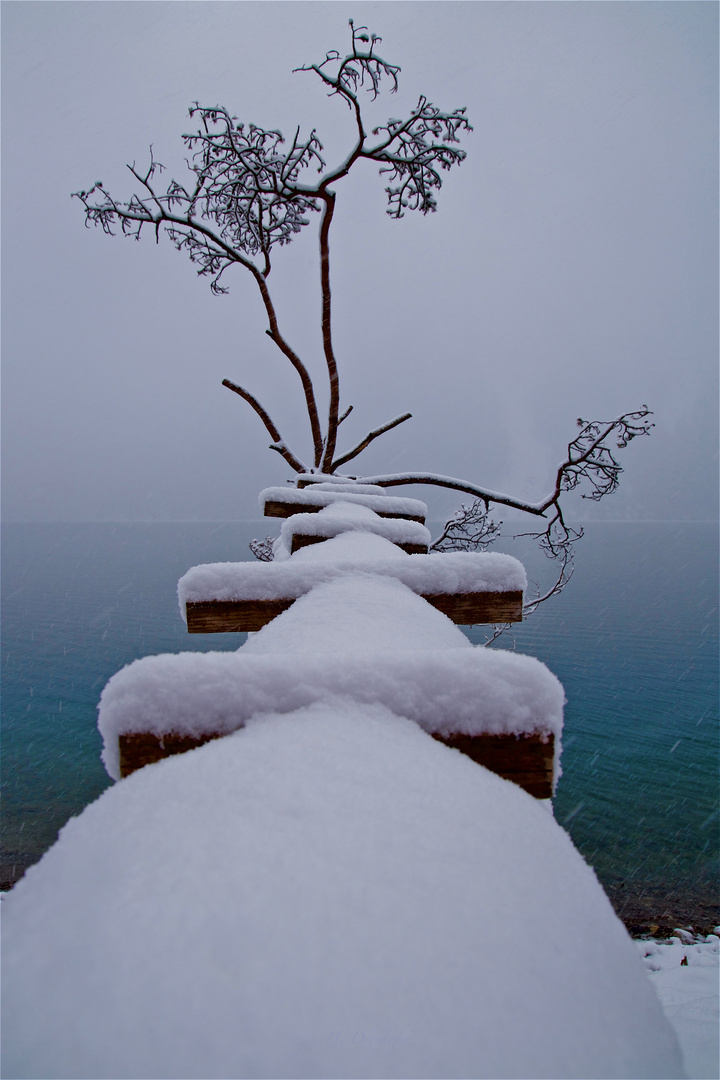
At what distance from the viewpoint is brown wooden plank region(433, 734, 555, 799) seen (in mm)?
1026

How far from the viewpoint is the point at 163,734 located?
38.1 inches

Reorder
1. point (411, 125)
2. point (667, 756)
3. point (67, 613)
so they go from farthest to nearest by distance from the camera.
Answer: point (67, 613) → point (667, 756) → point (411, 125)

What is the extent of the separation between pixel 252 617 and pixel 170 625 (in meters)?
56.5

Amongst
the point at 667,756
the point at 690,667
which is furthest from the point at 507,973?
the point at 690,667

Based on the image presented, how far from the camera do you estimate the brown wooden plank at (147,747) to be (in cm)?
96

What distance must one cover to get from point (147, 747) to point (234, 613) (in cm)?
94

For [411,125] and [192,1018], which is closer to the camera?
[192,1018]

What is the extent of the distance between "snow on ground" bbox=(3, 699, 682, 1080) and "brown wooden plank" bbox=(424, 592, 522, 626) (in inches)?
51.6

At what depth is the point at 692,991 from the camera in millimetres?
10984

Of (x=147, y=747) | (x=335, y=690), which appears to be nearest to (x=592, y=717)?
(x=335, y=690)

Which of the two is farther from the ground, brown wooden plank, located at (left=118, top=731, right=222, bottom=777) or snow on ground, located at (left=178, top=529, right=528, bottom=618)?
snow on ground, located at (left=178, top=529, right=528, bottom=618)

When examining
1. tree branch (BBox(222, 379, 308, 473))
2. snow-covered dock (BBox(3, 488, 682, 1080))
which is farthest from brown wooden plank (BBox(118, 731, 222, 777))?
tree branch (BBox(222, 379, 308, 473))

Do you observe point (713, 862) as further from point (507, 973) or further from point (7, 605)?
point (7, 605)

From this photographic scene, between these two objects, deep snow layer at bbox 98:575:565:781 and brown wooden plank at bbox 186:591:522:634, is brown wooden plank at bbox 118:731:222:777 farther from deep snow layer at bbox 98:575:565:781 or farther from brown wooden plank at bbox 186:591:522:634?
brown wooden plank at bbox 186:591:522:634
